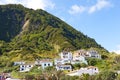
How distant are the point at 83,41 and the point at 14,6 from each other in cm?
4955

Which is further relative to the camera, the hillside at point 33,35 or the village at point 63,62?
the hillside at point 33,35

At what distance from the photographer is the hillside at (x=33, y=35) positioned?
132750 mm

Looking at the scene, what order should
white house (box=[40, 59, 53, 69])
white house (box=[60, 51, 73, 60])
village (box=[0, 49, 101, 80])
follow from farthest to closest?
white house (box=[60, 51, 73, 60]) → white house (box=[40, 59, 53, 69]) → village (box=[0, 49, 101, 80])

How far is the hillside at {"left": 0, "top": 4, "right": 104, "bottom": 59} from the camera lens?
436 feet

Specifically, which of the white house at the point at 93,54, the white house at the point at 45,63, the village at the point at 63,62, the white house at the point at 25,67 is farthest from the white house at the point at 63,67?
the white house at the point at 93,54

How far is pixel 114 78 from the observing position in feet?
258

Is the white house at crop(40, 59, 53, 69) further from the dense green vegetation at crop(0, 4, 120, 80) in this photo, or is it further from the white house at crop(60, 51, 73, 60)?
the white house at crop(60, 51, 73, 60)

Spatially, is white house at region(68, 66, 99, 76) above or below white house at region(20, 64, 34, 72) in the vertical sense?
below

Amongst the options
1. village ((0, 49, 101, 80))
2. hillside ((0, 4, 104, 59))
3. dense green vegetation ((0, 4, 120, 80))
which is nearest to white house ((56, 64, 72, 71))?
village ((0, 49, 101, 80))

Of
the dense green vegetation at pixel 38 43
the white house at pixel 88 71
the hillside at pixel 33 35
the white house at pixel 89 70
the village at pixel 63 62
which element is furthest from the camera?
the hillside at pixel 33 35

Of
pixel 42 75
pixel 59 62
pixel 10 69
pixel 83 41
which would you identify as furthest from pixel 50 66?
pixel 83 41

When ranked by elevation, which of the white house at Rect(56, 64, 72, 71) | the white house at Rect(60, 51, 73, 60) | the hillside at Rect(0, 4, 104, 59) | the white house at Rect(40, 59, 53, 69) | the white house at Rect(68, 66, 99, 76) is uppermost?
the hillside at Rect(0, 4, 104, 59)

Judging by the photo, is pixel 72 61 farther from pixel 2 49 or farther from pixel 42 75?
Result: pixel 2 49

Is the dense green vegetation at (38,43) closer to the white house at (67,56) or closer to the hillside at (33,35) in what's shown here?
the hillside at (33,35)
